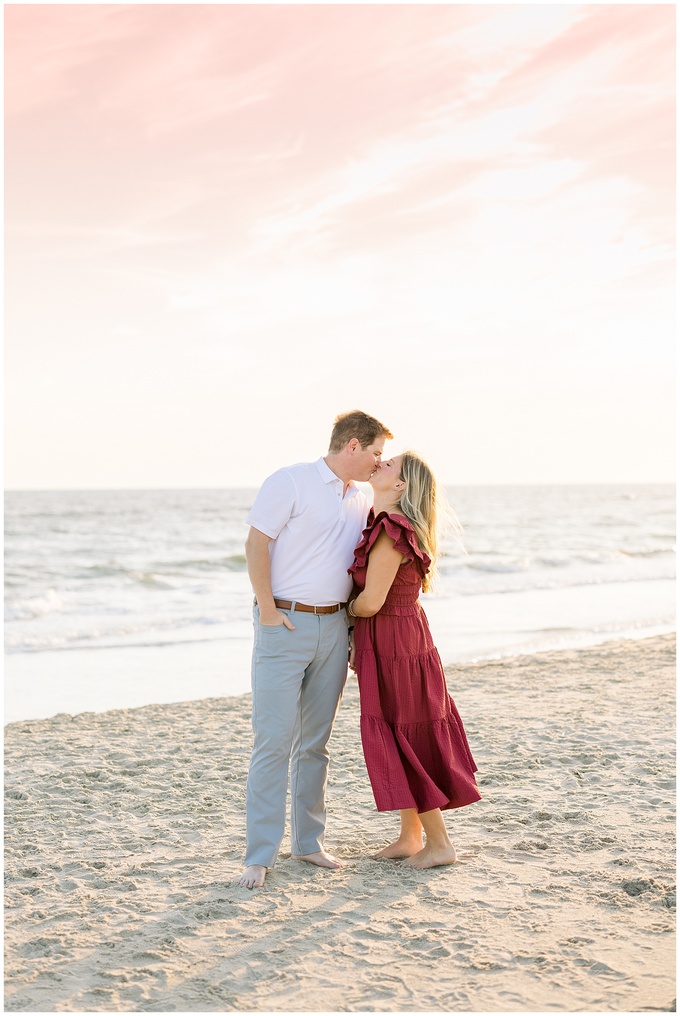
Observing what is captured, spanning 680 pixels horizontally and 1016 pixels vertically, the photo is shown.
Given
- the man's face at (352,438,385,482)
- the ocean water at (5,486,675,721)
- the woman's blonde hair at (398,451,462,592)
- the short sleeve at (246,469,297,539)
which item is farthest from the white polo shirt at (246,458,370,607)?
the ocean water at (5,486,675,721)

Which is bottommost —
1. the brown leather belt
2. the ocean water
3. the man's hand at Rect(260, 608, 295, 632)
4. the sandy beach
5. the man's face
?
the ocean water

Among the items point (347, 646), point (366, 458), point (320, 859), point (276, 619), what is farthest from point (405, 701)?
point (366, 458)

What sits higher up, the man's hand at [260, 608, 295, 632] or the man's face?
the man's face

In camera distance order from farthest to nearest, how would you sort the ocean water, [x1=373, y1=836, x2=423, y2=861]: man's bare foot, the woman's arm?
the ocean water
[x1=373, y1=836, x2=423, y2=861]: man's bare foot
the woman's arm

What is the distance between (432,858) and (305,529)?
5.49 feet

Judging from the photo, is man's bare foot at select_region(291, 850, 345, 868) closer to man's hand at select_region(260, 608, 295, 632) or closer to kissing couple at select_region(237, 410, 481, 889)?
kissing couple at select_region(237, 410, 481, 889)

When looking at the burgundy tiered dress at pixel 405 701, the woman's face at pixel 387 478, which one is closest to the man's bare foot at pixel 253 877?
the burgundy tiered dress at pixel 405 701

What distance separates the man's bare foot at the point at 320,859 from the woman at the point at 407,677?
11.4 inches

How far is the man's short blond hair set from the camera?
4027mm

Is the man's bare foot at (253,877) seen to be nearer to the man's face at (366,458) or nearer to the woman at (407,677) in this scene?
the woman at (407,677)

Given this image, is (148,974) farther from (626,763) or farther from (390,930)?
(626,763)

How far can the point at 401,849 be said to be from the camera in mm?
4238

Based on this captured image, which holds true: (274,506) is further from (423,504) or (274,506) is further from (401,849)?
(401,849)

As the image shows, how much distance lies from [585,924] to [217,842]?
74.0 inches
